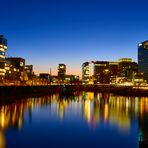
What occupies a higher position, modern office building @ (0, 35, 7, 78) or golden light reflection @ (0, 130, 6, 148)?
modern office building @ (0, 35, 7, 78)

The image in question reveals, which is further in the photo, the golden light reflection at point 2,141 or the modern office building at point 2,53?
the modern office building at point 2,53

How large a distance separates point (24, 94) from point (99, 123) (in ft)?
197

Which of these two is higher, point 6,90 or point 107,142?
point 6,90

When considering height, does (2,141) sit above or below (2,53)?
below

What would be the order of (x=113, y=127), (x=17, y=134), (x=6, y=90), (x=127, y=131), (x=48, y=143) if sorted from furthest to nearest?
(x=6, y=90) → (x=113, y=127) → (x=127, y=131) → (x=17, y=134) → (x=48, y=143)

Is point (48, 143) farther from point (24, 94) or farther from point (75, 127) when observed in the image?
point (24, 94)

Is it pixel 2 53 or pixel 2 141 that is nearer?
pixel 2 141

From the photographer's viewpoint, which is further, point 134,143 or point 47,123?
point 47,123

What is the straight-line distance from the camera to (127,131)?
142 feet

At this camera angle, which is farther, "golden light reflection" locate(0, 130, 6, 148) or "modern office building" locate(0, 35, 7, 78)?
"modern office building" locate(0, 35, 7, 78)

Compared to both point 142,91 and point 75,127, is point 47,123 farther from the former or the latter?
point 142,91

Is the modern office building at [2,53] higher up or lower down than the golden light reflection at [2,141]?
higher up

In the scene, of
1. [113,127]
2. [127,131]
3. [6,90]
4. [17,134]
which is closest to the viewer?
[17,134]

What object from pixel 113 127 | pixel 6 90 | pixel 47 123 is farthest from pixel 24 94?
pixel 113 127
